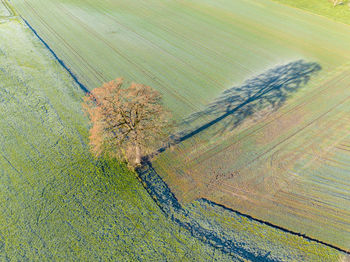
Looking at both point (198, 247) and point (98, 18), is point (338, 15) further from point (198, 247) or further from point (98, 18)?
point (198, 247)

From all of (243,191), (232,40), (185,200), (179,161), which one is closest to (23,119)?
(179,161)

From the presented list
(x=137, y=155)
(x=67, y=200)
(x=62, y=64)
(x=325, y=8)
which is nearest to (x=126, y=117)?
(x=137, y=155)

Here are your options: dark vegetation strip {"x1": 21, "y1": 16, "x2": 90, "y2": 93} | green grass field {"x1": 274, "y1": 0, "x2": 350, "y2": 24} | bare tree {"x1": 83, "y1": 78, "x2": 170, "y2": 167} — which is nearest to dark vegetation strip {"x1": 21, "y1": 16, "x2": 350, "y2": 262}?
bare tree {"x1": 83, "y1": 78, "x2": 170, "y2": 167}

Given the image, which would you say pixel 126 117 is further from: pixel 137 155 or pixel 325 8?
pixel 325 8

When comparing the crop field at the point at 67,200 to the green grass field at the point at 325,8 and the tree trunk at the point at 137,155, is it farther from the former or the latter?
the green grass field at the point at 325,8

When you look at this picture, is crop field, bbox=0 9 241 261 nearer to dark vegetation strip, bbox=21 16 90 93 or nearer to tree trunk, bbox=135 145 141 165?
tree trunk, bbox=135 145 141 165

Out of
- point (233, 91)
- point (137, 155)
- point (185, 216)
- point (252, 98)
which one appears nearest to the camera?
point (185, 216)
